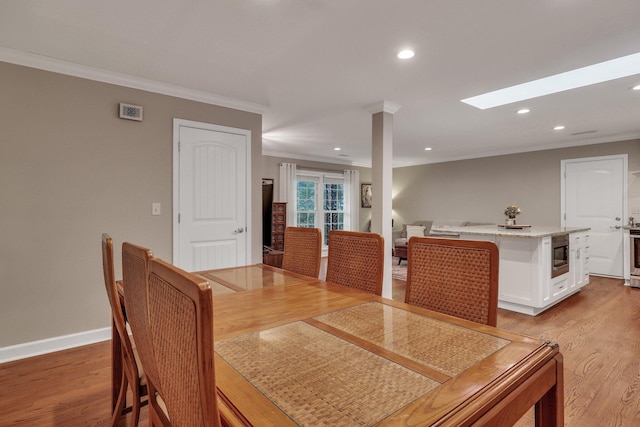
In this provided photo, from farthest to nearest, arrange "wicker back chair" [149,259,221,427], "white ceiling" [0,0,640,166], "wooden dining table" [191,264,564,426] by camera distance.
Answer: "white ceiling" [0,0,640,166] → "wooden dining table" [191,264,564,426] → "wicker back chair" [149,259,221,427]

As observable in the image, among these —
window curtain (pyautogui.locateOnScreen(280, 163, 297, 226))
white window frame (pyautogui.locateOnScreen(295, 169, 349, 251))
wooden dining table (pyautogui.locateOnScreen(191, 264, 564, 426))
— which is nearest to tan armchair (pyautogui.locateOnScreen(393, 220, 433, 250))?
white window frame (pyautogui.locateOnScreen(295, 169, 349, 251))

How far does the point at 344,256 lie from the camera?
1.90 meters

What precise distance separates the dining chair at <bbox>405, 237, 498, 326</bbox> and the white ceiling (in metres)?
1.44

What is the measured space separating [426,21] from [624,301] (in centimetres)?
436

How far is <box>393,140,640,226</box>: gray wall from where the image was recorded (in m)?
5.70

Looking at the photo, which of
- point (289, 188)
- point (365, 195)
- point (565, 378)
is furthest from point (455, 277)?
point (365, 195)

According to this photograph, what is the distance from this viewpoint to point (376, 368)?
32.0 inches

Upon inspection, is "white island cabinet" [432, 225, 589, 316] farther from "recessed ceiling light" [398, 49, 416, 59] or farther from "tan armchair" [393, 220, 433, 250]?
"tan armchair" [393, 220, 433, 250]

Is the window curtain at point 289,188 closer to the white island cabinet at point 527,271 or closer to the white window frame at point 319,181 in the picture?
the white window frame at point 319,181

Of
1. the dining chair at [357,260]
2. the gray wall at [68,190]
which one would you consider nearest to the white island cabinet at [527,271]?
the dining chair at [357,260]

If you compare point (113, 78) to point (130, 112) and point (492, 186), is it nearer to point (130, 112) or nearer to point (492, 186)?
point (130, 112)

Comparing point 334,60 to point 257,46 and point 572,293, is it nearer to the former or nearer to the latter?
point 257,46

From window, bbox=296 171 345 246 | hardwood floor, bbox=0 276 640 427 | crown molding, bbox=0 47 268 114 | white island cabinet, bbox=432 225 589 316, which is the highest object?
crown molding, bbox=0 47 268 114

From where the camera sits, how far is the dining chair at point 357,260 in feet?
5.63
